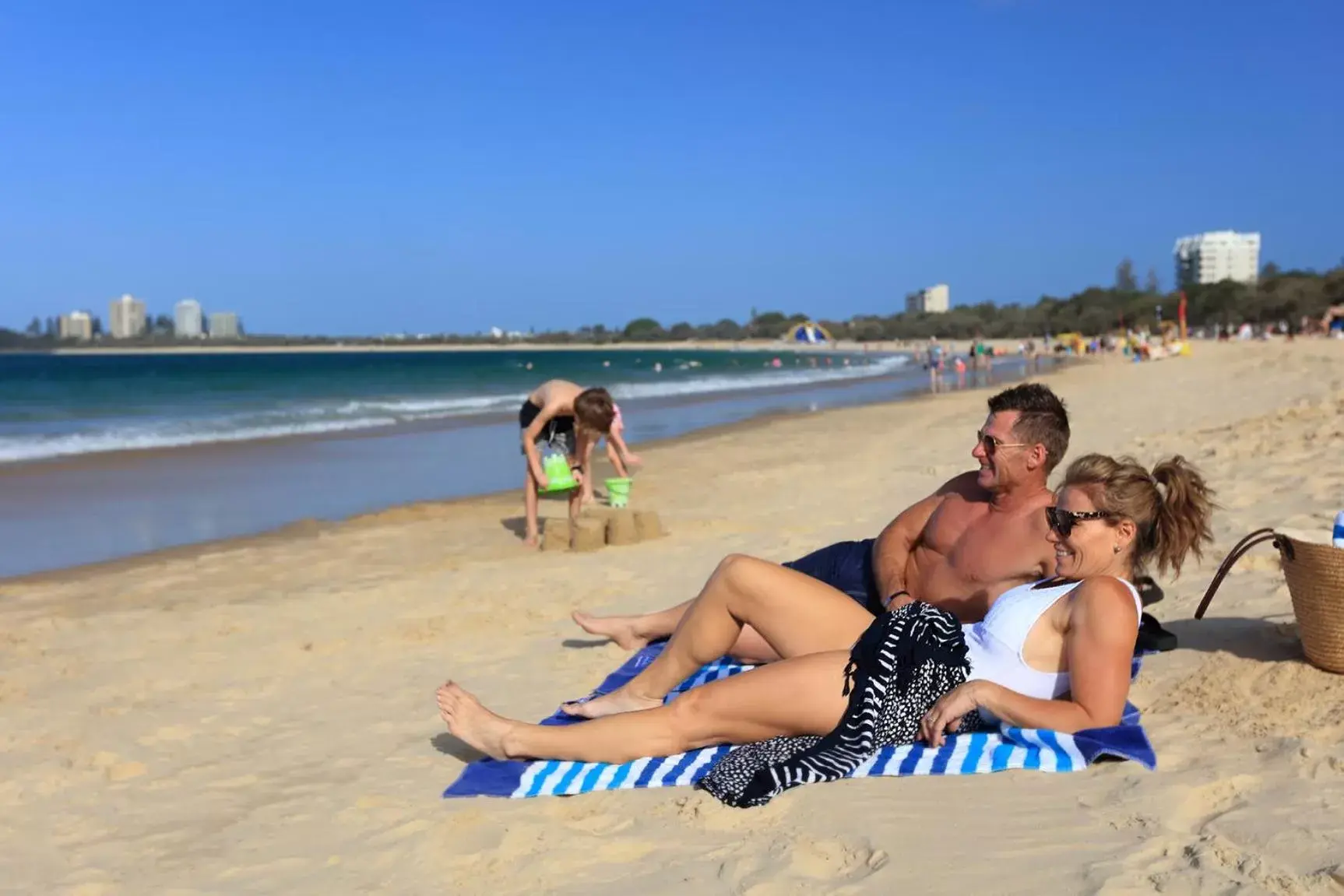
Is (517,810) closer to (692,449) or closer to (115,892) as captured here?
(115,892)

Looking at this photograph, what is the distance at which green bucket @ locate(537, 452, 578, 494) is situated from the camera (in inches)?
319

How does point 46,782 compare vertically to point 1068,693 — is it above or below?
below

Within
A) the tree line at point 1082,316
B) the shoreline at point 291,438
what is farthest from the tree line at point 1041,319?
the shoreline at point 291,438

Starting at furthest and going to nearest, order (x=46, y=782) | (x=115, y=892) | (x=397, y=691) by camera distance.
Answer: (x=397, y=691) → (x=46, y=782) → (x=115, y=892)

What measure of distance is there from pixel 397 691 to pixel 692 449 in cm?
1072

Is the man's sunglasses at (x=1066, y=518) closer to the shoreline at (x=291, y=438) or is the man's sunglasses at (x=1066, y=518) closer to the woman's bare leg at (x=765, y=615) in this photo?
the woman's bare leg at (x=765, y=615)

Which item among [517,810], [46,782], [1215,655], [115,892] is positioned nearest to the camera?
[115,892]

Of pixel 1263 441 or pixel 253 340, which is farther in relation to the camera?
pixel 253 340

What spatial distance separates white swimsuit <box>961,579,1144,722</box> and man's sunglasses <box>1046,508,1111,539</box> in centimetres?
15

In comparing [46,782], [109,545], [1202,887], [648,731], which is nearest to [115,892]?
[46,782]

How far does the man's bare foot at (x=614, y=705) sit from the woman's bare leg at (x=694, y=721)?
18 centimetres

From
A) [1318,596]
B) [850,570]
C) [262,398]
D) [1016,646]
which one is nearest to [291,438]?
[262,398]

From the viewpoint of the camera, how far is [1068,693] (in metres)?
3.20

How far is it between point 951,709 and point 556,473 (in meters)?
5.24
